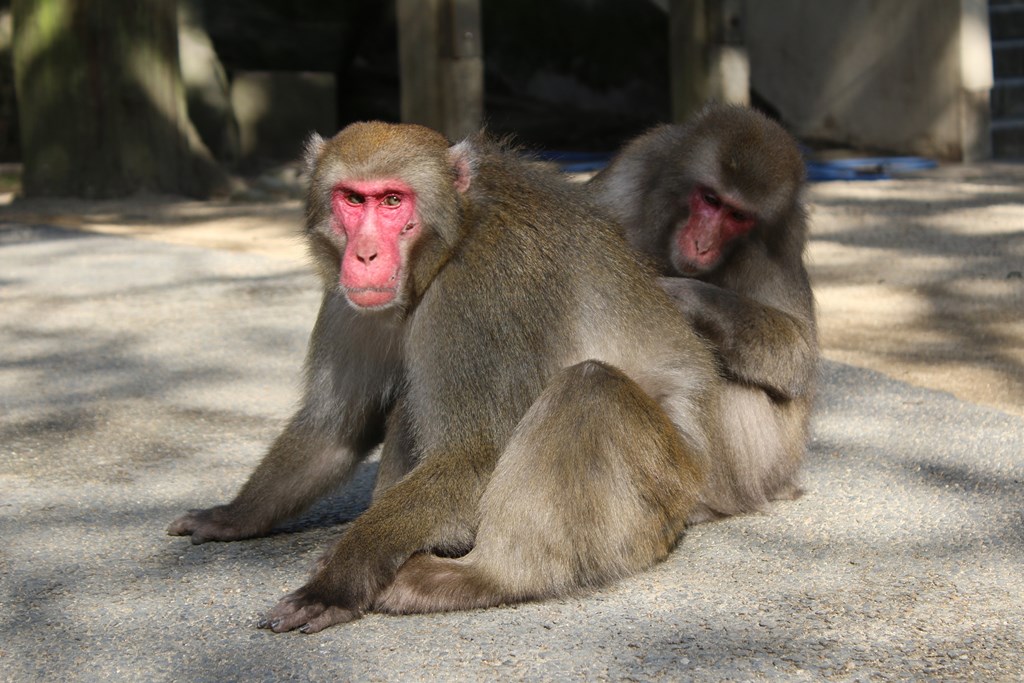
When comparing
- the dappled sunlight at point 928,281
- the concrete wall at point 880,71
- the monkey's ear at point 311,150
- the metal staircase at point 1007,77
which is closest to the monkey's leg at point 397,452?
the monkey's ear at point 311,150

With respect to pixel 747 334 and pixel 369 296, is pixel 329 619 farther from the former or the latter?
pixel 747 334

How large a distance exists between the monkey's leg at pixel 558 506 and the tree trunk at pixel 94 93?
27.3 feet

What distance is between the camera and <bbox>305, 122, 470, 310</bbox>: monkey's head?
132 inches

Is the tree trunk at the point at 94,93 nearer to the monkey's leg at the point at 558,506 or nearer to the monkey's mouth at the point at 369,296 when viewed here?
the monkey's mouth at the point at 369,296

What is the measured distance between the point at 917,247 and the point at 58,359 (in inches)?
200

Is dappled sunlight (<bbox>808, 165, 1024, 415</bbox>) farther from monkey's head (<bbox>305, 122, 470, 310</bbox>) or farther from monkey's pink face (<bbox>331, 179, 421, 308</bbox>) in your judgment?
monkey's pink face (<bbox>331, 179, 421, 308</bbox>)

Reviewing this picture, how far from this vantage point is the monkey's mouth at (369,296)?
11.0 ft

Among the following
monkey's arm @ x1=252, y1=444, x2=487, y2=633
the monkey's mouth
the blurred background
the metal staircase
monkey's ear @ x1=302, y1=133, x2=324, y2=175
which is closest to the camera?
monkey's arm @ x1=252, y1=444, x2=487, y2=633

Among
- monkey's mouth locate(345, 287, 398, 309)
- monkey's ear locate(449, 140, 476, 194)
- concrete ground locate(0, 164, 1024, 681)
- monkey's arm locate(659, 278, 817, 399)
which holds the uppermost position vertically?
monkey's ear locate(449, 140, 476, 194)

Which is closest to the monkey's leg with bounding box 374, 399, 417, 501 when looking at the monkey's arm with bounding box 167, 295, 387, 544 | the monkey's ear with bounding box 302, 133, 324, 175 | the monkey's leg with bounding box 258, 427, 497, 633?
the monkey's arm with bounding box 167, 295, 387, 544

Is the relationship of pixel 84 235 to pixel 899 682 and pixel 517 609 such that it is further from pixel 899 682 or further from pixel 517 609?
pixel 899 682

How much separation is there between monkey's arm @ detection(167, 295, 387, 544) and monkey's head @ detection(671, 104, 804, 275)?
118cm

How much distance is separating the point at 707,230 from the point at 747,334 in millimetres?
443

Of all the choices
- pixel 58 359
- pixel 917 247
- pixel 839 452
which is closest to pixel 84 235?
pixel 58 359
